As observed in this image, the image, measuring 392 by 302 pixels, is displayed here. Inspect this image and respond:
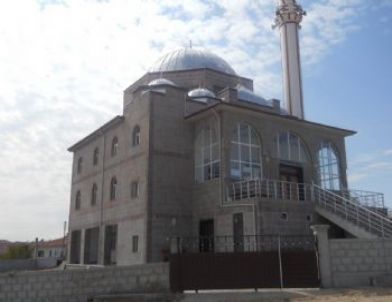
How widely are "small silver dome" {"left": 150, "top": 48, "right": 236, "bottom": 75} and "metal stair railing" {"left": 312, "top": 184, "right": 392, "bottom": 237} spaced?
46.4 ft

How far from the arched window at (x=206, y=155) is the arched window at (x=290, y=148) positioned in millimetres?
3388

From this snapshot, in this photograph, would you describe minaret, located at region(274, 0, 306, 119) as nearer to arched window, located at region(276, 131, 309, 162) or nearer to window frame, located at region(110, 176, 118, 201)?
arched window, located at region(276, 131, 309, 162)

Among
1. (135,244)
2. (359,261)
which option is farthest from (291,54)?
(359,261)

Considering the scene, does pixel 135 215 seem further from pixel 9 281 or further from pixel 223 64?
pixel 223 64

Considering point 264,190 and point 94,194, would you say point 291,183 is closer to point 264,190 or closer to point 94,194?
point 264,190

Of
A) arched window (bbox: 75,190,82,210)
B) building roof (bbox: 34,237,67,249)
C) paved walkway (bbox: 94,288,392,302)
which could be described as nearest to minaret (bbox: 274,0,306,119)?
arched window (bbox: 75,190,82,210)

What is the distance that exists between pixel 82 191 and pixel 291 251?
19.1m

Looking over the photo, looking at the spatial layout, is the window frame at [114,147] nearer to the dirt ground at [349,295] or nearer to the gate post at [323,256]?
the gate post at [323,256]

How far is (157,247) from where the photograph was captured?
19.8 m

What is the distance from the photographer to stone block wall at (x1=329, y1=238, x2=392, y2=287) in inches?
470

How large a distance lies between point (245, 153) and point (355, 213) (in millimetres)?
5474

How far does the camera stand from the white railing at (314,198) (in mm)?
16922

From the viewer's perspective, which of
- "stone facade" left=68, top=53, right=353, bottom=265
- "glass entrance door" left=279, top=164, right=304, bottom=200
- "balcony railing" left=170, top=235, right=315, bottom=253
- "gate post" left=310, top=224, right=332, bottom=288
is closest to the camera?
"gate post" left=310, top=224, right=332, bottom=288

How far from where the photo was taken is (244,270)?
11.9m
